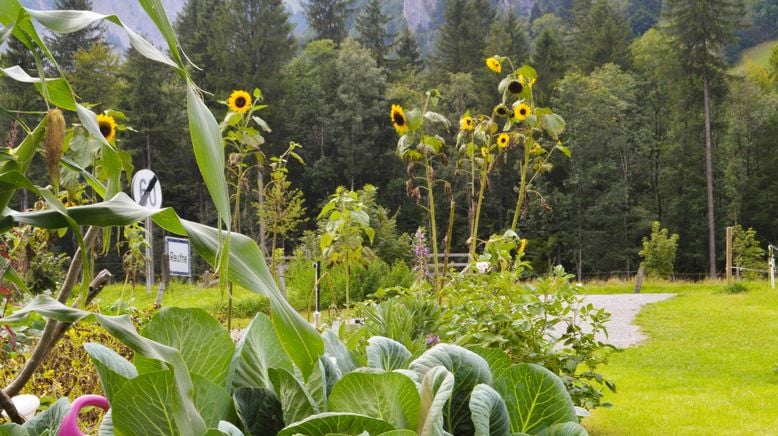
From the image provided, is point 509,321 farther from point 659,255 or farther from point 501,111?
point 659,255

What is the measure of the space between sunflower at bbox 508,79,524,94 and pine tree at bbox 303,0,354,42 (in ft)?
125

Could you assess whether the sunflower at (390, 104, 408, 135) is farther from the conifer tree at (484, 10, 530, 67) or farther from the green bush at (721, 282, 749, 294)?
the conifer tree at (484, 10, 530, 67)

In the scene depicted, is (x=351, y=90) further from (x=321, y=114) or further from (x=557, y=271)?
(x=557, y=271)

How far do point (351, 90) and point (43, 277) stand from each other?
2258cm

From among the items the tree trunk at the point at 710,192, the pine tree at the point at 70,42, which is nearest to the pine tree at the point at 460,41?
the tree trunk at the point at 710,192

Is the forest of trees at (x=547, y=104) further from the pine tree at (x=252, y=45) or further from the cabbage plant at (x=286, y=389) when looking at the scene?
the cabbage plant at (x=286, y=389)

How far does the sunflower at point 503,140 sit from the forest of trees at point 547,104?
76.7ft

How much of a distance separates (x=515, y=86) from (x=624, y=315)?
23.0ft

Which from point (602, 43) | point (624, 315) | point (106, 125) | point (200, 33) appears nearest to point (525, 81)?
point (106, 125)

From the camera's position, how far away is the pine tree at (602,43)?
3409 cm

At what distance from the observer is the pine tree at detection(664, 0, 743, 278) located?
94.7 feet

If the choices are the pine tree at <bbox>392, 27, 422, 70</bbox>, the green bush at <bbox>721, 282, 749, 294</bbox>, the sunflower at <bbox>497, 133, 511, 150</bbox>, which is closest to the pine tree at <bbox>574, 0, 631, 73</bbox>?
→ the pine tree at <bbox>392, 27, 422, 70</bbox>

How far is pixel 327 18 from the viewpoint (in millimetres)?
41812

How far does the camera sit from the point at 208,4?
1411 inches
